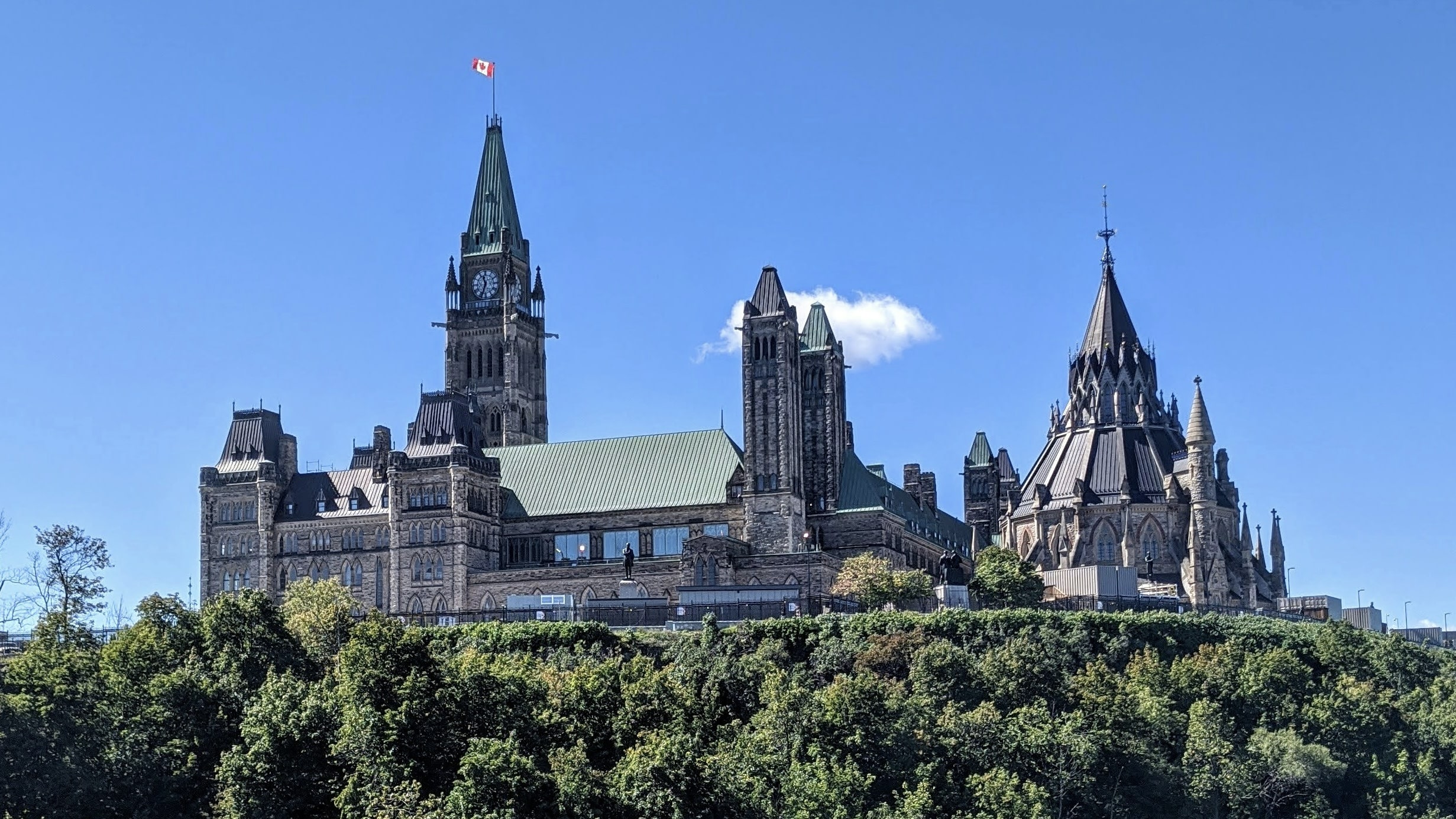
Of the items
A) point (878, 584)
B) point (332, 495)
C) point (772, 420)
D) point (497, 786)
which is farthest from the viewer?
point (332, 495)

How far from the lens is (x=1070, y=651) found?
110 m

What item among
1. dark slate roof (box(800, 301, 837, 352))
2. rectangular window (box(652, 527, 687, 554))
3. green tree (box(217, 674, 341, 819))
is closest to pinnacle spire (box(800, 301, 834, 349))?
dark slate roof (box(800, 301, 837, 352))

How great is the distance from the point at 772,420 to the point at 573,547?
17.6 metres

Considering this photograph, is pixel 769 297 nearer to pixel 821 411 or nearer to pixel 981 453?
pixel 821 411

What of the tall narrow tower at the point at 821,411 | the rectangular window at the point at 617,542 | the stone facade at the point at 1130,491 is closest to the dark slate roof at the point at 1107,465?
the stone facade at the point at 1130,491

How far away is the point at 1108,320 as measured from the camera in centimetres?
15350

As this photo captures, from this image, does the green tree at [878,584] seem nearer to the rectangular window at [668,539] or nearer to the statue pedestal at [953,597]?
the statue pedestal at [953,597]

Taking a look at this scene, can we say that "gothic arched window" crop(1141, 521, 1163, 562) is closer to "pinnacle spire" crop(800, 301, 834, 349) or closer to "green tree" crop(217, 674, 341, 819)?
"pinnacle spire" crop(800, 301, 834, 349)

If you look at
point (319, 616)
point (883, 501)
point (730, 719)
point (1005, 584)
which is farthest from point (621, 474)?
point (730, 719)

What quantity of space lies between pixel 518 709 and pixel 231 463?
231 feet

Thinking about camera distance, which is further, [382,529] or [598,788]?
[382,529]

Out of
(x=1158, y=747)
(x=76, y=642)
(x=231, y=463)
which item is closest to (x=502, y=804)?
(x=76, y=642)

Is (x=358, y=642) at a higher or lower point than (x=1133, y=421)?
lower

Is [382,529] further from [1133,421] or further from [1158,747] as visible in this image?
[1158,747]
